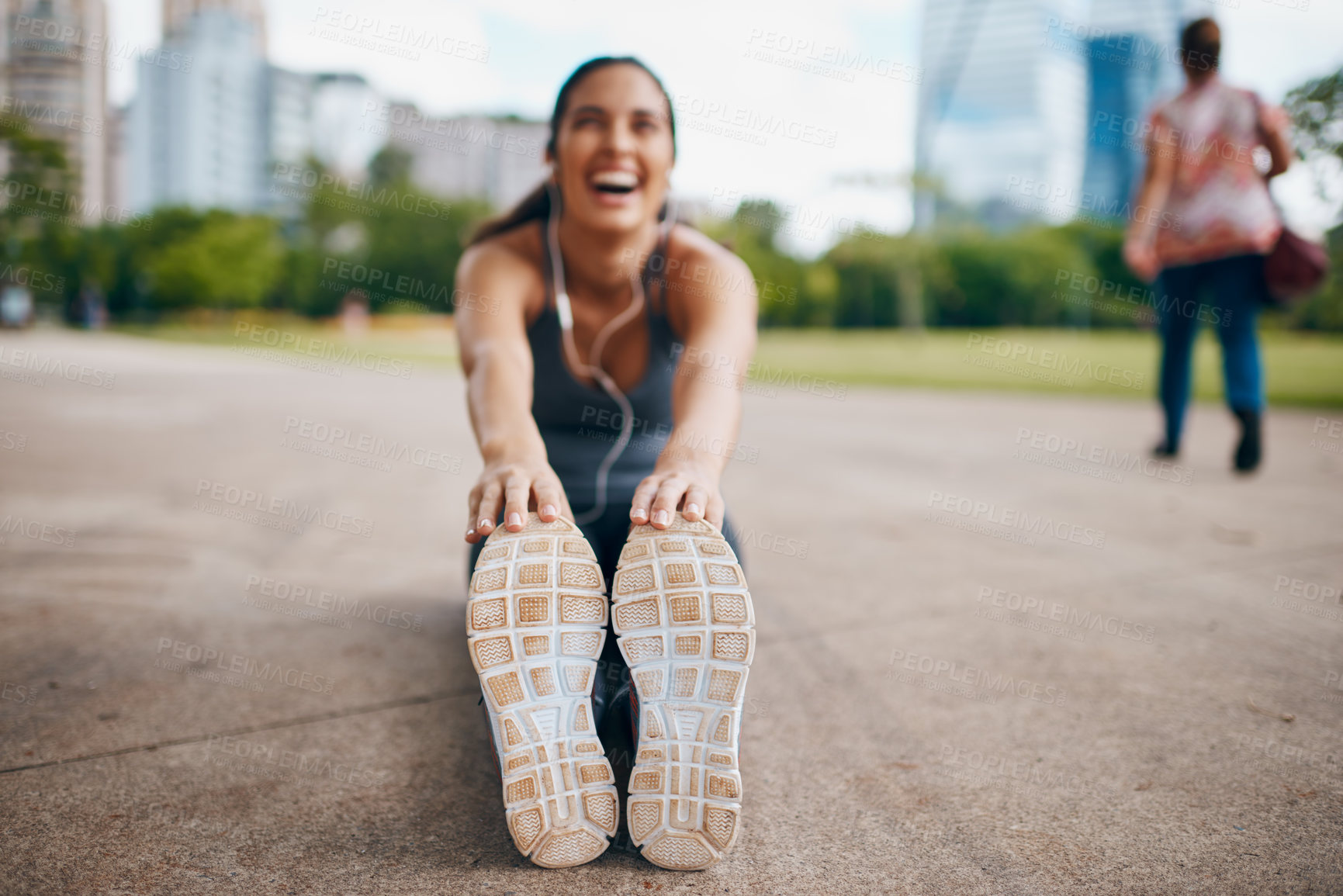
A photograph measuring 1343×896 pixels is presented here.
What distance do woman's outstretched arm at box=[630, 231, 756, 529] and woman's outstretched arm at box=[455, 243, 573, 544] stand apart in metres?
0.19

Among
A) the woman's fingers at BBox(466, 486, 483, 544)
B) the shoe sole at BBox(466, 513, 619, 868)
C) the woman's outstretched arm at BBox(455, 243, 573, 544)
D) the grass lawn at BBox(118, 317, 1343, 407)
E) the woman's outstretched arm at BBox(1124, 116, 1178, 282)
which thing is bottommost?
the grass lawn at BBox(118, 317, 1343, 407)

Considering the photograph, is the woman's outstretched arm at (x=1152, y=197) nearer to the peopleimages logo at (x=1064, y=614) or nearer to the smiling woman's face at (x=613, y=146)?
the peopleimages logo at (x=1064, y=614)

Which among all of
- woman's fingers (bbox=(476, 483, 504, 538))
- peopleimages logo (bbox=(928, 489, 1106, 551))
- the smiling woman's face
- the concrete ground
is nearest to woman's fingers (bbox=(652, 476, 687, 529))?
woman's fingers (bbox=(476, 483, 504, 538))

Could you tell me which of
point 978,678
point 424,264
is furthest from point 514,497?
point 424,264

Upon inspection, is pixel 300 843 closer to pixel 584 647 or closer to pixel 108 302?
pixel 584 647

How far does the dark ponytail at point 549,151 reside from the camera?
192 centimetres

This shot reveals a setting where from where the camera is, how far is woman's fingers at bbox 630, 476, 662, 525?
1439 mm

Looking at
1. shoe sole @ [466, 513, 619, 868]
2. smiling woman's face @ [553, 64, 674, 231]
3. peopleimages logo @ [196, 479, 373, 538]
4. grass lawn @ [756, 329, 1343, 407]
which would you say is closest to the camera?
shoe sole @ [466, 513, 619, 868]

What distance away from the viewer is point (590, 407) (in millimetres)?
2076

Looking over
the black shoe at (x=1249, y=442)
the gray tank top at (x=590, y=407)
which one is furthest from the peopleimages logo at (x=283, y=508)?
the black shoe at (x=1249, y=442)

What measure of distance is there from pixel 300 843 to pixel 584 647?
524mm

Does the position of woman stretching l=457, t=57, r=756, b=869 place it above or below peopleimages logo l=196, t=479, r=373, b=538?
above

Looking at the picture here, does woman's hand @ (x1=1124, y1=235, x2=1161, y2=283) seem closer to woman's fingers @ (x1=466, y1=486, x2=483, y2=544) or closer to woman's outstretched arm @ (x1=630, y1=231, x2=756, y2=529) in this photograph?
woman's outstretched arm @ (x1=630, y1=231, x2=756, y2=529)

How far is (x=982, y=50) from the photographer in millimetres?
82188
